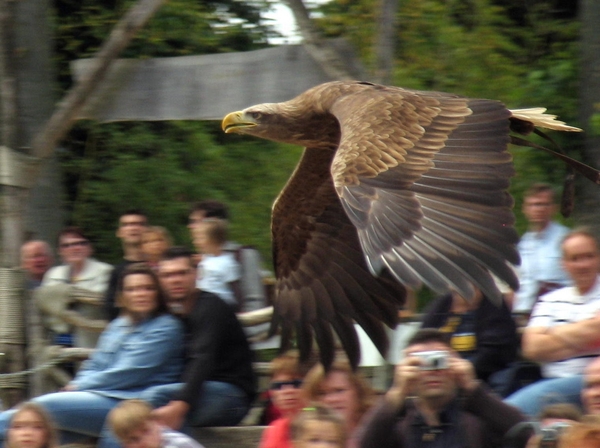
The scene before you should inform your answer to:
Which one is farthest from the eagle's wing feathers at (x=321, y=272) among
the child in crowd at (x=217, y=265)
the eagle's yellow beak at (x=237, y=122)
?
the eagle's yellow beak at (x=237, y=122)

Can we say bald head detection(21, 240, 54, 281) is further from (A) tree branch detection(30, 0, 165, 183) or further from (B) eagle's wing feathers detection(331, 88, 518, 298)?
(B) eagle's wing feathers detection(331, 88, 518, 298)

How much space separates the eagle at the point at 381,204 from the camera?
458 centimetres

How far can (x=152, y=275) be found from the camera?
548 cm

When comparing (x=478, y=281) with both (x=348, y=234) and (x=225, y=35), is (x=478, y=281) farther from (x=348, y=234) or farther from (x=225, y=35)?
(x=225, y=35)

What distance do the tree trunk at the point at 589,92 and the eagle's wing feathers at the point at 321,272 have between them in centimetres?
175

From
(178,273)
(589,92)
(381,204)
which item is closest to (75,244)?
(178,273)

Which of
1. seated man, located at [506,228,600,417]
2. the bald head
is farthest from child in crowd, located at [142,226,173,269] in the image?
seated man, located at [506,228,600,417]

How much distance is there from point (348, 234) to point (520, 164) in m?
2.13

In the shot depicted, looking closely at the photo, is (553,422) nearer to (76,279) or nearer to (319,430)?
(319,430)

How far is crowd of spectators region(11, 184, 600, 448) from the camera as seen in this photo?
4.32 meters

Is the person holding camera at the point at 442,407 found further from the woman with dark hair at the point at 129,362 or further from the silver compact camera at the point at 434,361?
the woman with dark hair at the point at 129,362

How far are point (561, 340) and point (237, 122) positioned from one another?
2.75 metres

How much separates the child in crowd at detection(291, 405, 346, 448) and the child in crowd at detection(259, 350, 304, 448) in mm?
423

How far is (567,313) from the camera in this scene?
4914 mm
